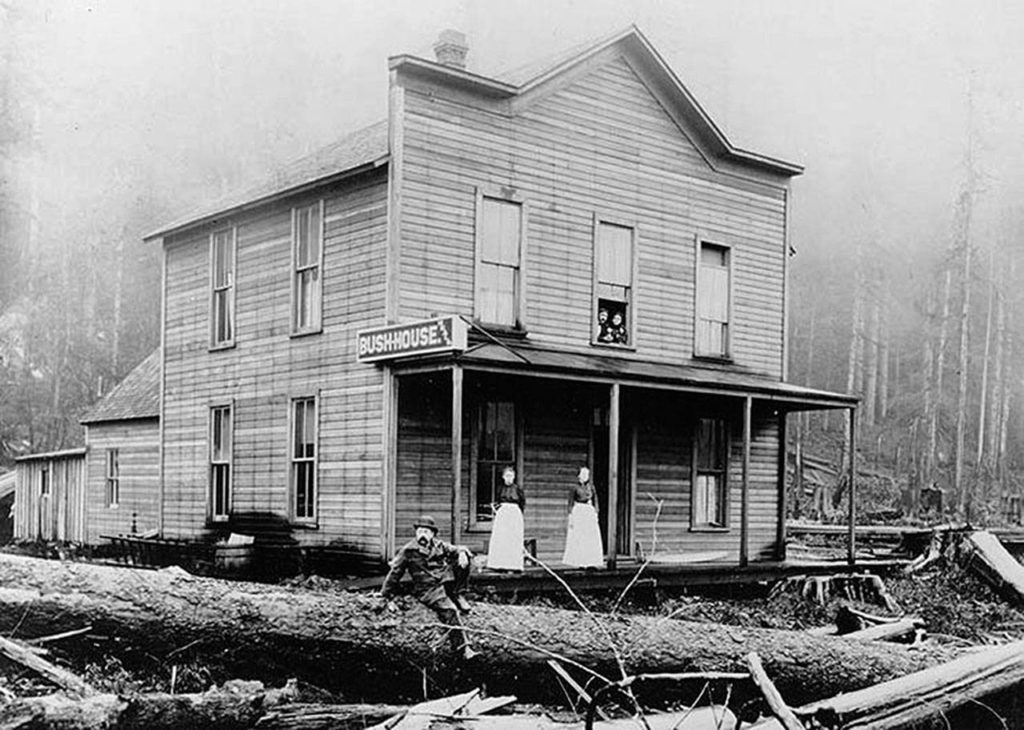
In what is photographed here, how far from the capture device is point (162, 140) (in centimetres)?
4491

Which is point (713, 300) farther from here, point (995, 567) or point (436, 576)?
point (436, 576)

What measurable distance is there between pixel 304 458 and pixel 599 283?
525cm

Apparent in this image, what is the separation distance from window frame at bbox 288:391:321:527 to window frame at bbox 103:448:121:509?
6.90m

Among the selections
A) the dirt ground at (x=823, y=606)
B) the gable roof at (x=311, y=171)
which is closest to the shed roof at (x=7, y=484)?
the gable roof at (x=311, y=171)

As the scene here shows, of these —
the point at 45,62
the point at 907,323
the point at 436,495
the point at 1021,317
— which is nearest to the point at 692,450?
the point at 436,495

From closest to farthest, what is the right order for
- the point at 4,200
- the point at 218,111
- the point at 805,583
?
1. the point at 805,583
2. the point at 4,200
3. the point at 218,111

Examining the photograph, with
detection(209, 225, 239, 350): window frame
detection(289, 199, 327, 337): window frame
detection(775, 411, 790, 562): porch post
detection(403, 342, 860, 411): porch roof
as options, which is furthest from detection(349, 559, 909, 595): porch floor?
detection(209, 225, 239, 350): window frame

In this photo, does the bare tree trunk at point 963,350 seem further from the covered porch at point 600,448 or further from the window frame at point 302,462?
the window frame at point 302,462

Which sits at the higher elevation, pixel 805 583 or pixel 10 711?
pixel 10 711

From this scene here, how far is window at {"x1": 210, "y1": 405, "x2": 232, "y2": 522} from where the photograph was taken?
63.3 ft

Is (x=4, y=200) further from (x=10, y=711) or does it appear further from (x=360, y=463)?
(x=10, y=711)

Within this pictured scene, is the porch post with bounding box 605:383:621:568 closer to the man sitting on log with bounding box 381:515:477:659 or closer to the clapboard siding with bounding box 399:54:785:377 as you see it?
the clapboard siding with bounding box 399:54:785:377

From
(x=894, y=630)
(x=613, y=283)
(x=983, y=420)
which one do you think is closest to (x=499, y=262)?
(x=613, y=283)

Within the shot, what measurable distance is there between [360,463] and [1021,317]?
43746 mm
